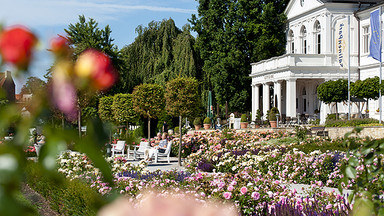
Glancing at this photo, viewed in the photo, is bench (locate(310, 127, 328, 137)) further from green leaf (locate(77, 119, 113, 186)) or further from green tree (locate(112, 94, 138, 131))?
green leaf (locate(77, 119, 113, 186))

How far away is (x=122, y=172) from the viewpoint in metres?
8.58

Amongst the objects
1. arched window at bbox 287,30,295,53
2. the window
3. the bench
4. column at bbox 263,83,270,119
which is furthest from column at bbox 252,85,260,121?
the bench

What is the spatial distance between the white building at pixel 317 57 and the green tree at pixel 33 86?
88.3 ft

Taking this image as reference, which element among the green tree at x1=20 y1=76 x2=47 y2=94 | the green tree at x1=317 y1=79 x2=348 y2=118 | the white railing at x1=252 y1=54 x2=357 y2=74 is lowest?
the green tree at x1=20 y1=76 x2=47 y2=94

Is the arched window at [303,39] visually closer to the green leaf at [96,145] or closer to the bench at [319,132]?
the bench at [319,132]

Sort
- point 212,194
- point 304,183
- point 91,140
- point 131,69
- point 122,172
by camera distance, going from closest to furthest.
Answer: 1. point 91,140
2. point 212,194
3. point 122,172
4. point 304,183
5. point 131,69

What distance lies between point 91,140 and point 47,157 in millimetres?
70

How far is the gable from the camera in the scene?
1169 inches

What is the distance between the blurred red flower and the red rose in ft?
0.27

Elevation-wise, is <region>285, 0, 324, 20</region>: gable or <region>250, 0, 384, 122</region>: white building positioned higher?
<region>285, 0, 324, 20</region>: gable

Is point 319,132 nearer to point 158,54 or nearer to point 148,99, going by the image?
point 148,99

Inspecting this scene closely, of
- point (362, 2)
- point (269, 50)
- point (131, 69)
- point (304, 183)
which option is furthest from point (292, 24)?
point (304, 183)

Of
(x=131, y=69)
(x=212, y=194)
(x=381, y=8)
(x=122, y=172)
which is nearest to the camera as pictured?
(x=212, y=194)

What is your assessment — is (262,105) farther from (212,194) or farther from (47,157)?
(47,157)
